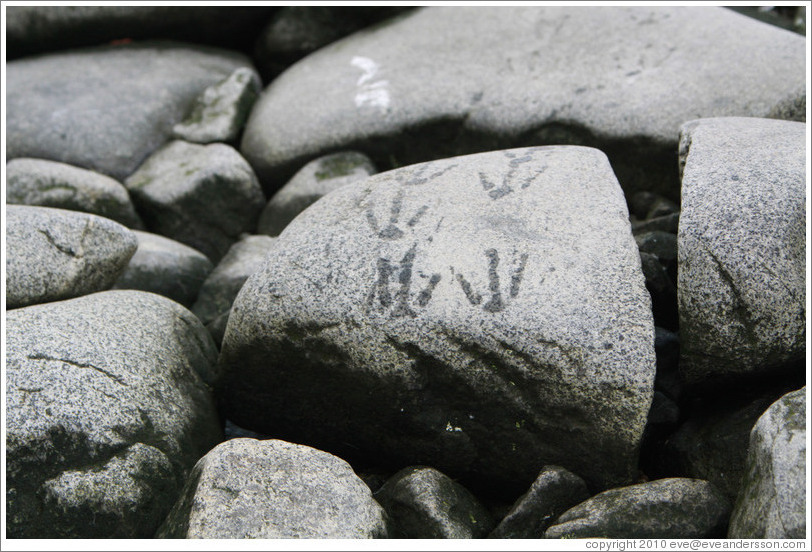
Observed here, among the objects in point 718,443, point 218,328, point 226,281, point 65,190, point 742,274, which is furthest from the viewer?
point 65,190

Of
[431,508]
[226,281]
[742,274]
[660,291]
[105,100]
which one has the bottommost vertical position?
[226,281]

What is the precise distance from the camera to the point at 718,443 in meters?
3.21

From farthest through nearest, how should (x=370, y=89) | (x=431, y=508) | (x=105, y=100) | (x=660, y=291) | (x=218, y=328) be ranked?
(x=105, y=100) < (x=370, y=89) < (x=218, y=328) < (x=660, y=291) < (x=431, y=508)

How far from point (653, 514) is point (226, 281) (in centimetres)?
307

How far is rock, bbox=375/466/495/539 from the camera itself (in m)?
2.91

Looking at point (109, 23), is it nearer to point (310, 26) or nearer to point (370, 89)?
point (310, 26)

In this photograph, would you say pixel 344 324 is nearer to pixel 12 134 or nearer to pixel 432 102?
pixel 432 102

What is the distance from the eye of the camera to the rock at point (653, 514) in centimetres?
269

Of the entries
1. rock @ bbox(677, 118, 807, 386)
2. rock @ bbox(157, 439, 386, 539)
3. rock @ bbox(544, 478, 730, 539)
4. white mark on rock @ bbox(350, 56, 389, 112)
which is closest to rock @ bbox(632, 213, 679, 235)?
rock @ bbox(677, 118, 807, 386)

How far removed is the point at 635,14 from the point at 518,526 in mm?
4452

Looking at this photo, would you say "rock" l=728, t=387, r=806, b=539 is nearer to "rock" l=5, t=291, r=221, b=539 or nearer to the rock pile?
Answer: the rock pile

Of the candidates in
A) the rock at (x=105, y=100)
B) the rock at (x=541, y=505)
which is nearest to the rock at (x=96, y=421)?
the rock at (x=541, y=505)

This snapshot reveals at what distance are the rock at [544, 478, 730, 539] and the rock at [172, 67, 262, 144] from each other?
4.33m

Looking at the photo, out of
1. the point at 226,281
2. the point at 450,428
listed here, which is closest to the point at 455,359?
the point at 450,428
